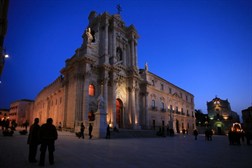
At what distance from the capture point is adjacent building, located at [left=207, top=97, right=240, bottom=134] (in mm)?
53603

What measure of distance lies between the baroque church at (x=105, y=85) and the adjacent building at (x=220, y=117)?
72.5 feet

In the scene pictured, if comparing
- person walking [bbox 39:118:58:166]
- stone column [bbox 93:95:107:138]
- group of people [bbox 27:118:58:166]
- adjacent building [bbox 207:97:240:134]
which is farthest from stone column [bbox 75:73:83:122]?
adjacent building [bbox 207:97:240:134]

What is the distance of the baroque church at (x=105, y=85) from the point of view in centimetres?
2564

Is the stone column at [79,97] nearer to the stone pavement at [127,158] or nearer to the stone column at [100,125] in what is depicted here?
the stone column at [100,125]

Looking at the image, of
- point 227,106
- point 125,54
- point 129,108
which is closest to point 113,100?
point 129,108

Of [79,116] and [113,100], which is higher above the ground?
[113,100]

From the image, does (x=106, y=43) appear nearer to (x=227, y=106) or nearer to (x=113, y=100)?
(x=113, y=100)

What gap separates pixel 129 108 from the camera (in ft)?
105

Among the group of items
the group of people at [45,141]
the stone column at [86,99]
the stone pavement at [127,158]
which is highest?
the stone column at [86,99]

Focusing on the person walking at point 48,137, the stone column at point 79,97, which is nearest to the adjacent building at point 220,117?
the stone column at point 79,97

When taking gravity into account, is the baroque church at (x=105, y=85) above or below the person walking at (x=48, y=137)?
above

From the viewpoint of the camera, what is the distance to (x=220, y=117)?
58.2 metres

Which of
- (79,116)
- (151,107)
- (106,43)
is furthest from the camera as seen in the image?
(151,107)

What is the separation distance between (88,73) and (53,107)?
15.7 m
